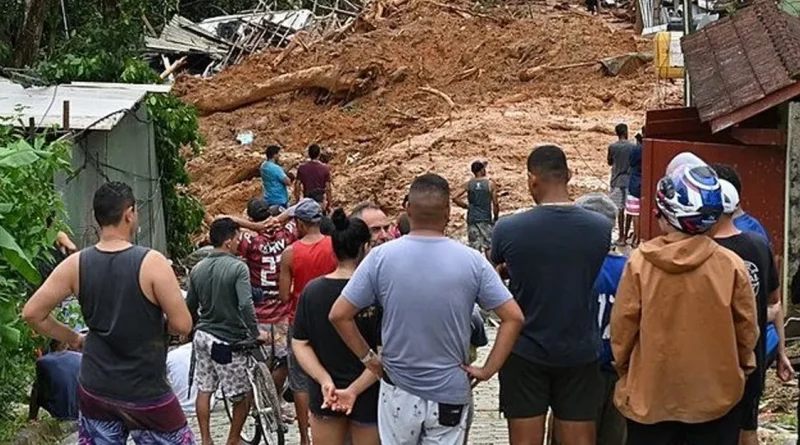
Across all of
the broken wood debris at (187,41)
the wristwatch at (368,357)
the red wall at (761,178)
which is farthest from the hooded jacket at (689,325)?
the broken wood debris at (187,41)

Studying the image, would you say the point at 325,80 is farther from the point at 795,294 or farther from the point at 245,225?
the point at 795,294

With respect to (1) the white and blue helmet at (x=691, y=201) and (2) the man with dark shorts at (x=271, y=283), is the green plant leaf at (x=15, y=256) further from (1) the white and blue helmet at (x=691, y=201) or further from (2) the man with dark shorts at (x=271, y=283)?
(1) the white and blue helmet at (x=691, y=201)

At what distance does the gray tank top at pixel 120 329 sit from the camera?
613 cm

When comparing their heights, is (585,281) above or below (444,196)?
below

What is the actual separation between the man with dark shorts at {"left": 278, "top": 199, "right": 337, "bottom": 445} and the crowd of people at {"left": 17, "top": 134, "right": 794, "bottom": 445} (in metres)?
2.06

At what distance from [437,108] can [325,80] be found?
3.19m

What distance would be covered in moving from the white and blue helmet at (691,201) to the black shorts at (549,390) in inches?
44.5

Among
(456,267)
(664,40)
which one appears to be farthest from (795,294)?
(664,40)

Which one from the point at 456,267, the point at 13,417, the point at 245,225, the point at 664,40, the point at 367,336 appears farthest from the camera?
the point at 664,40

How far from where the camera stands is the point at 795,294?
6555 mm

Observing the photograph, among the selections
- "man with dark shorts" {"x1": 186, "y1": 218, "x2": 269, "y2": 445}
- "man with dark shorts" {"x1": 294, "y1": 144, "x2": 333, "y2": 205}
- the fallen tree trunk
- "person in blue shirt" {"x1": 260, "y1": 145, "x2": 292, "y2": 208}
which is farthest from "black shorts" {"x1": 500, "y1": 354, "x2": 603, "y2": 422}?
the fallen tree trunk

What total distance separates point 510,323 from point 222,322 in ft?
11.9

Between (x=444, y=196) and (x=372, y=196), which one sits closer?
(x=444, y=196)

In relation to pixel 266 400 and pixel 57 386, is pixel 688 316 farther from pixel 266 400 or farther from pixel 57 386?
pixel 57 386
